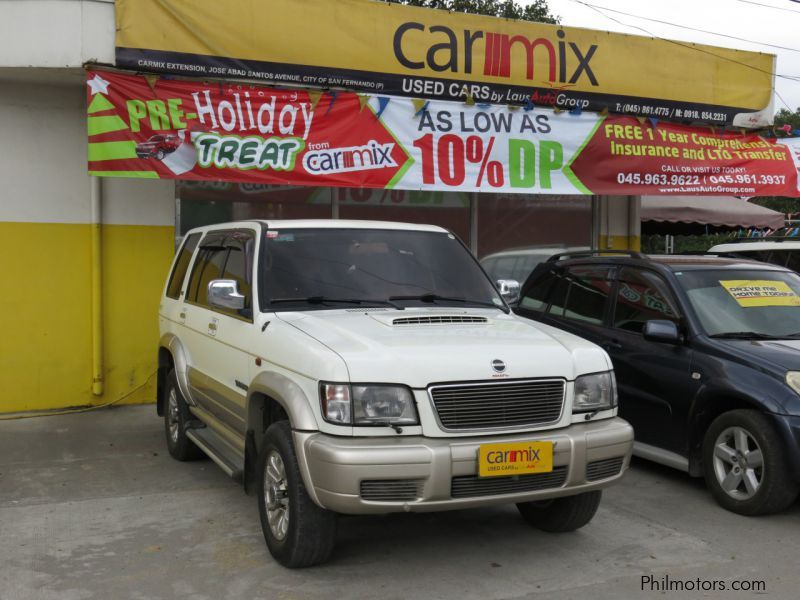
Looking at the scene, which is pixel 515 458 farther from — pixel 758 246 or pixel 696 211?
pixel 696 211

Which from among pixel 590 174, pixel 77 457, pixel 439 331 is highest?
pixel 590 174

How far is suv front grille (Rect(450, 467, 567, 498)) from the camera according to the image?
4.09 m

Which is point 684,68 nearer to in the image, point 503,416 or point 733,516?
point 733,516

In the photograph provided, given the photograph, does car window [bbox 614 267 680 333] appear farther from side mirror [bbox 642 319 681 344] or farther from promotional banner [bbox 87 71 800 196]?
promotional banner [bbox 87 71 800 196]

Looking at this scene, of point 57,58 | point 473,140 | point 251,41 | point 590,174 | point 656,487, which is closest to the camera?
point 656,487

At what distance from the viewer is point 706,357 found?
5.86 metres

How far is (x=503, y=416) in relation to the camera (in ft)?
14.0

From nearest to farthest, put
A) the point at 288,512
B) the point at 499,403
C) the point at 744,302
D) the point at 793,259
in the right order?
the point at 499,403
the point at 288,512
the point at 744,302
the point at 793,259

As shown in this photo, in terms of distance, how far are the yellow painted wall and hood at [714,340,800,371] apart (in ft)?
19.5

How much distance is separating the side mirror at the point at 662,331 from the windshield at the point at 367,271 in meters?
1.22

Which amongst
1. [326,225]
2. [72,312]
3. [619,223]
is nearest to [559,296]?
[326,225]

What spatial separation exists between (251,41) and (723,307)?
17.6ft

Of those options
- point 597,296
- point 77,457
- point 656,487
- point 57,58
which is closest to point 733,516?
point 656,487

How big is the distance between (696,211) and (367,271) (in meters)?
10.3
